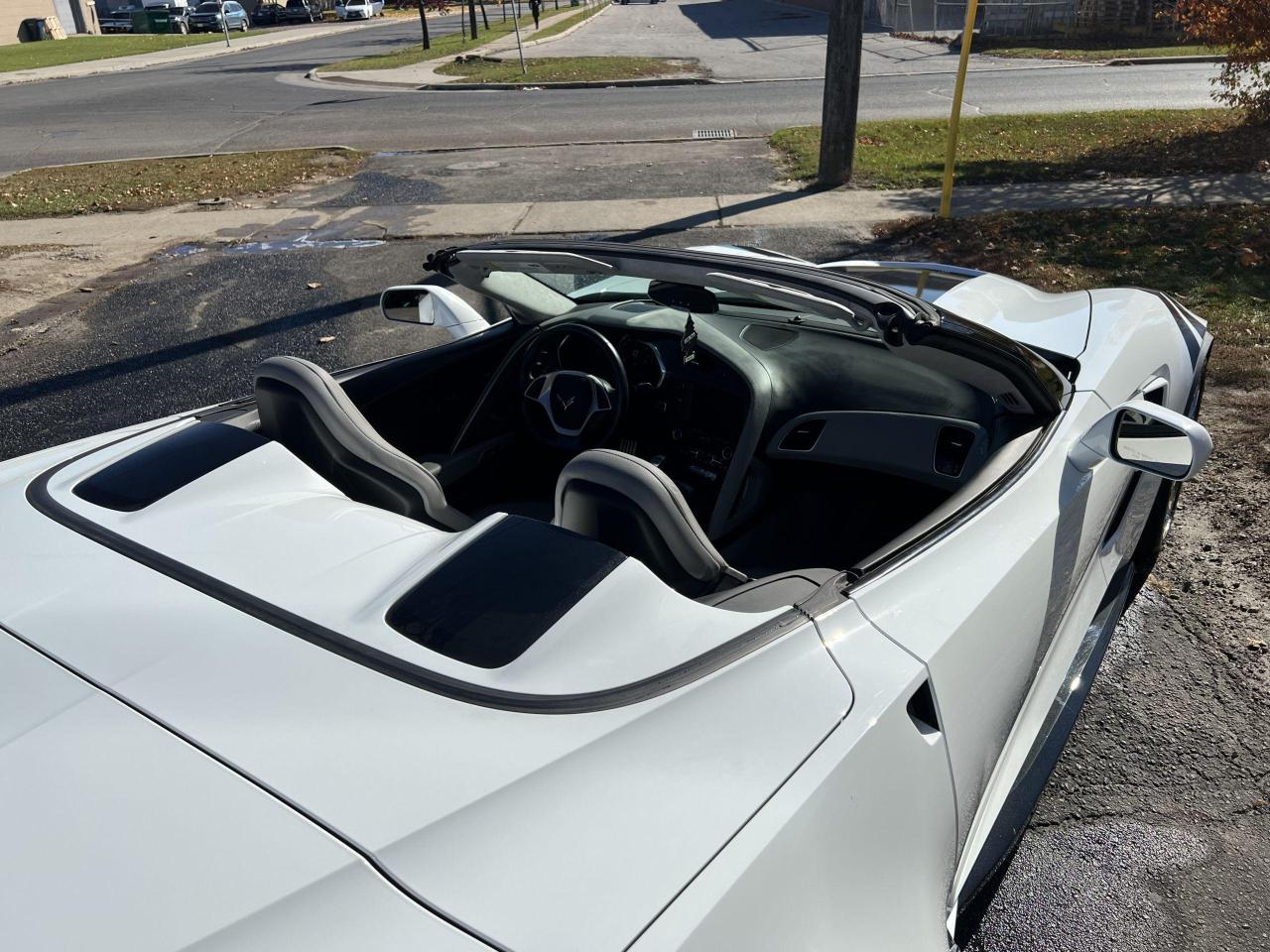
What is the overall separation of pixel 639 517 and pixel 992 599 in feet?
2.50

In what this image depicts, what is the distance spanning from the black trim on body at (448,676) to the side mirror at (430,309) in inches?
78.1

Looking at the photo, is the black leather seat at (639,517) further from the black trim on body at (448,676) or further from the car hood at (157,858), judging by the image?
the car hood at (157,858)

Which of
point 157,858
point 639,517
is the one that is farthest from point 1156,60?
point 157,858

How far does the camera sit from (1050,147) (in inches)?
468

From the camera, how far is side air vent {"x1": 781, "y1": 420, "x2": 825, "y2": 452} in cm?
332

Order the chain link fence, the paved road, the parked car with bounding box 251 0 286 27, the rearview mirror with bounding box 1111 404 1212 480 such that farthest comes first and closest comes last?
the parked car with bounding box 251 0 286 27, the chain link fence, the paved road, the rearview mirror with bounding box 1111 404 1212 480

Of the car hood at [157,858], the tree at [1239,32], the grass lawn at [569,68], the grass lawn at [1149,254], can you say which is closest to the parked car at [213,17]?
the grass lawn at [569,68]

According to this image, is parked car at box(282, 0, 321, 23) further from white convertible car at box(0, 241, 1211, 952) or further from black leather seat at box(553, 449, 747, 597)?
black leather seat at box(553, 449, 747, 597)

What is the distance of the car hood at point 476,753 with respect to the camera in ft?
4.41

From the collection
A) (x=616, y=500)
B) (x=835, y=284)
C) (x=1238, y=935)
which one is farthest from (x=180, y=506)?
(x=1238, y=935)

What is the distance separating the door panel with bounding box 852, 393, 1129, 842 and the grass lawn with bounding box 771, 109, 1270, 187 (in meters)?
8.71

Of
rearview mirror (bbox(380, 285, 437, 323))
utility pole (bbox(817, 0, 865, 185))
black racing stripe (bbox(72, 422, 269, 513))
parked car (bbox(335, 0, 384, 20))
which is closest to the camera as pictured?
black racing stripe (bbox(72, 422, 269, 513))

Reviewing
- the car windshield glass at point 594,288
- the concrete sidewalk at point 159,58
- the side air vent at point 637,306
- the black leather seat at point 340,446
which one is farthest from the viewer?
the concrete sidewalk at point 159,58

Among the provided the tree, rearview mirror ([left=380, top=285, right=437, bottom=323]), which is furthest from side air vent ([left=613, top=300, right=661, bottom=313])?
the tree
